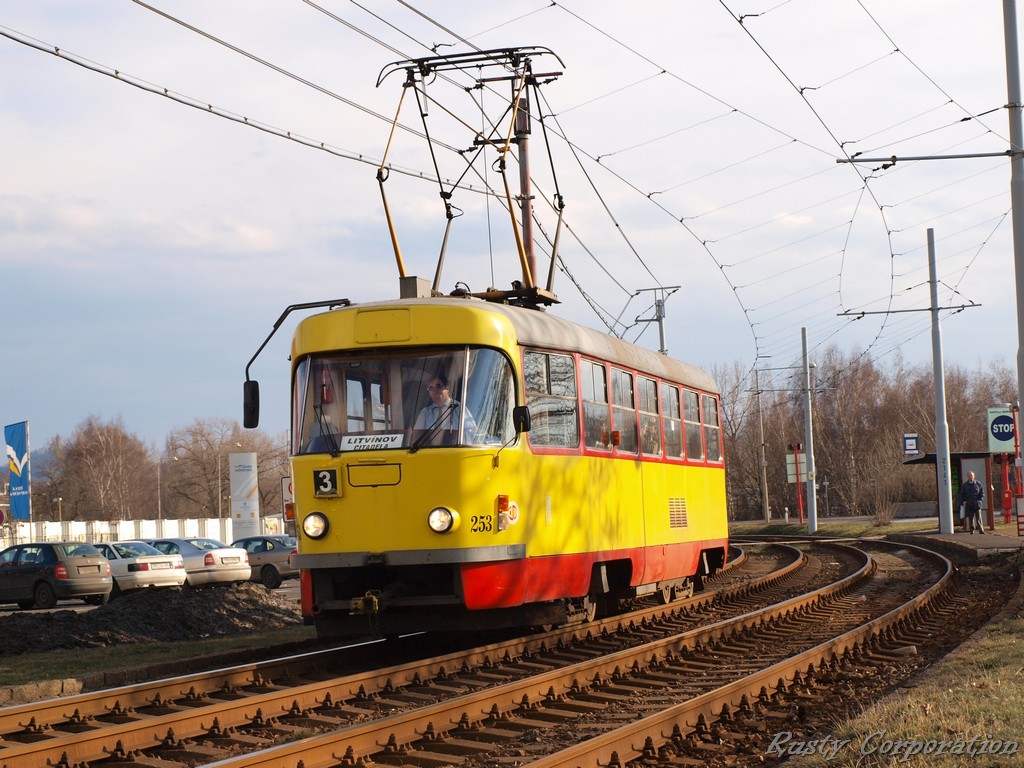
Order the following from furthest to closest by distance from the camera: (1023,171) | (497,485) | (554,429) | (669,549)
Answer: (1023,171) → (669,549) → (554,429) → (497,485)

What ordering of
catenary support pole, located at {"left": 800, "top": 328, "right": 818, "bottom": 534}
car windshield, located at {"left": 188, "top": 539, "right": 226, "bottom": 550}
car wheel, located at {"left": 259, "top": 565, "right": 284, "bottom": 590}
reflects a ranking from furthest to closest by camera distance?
catenary support pole, located at {"left": 800, "top": 328, "right": 818, "bottom": 534} → car wheel, located at {"left": 259, "top": 565, "right": 284, "bottom": 590} → car windshield, located at {"left": 188, "top": 539, "right": 226, "bottom": 550}

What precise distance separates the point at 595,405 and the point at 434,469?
2.93 metres

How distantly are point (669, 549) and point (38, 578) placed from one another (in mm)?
14760

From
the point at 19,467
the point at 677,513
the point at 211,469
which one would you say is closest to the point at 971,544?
the point at 677,513

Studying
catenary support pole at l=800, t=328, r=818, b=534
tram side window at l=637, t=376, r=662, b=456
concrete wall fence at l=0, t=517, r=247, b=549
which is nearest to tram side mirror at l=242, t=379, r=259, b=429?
tram side window at l=637, t=376, r=662, b=456

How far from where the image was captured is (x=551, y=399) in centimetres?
1232

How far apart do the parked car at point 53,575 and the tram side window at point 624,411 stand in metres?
14.5

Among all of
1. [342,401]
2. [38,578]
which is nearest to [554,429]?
[342,401]

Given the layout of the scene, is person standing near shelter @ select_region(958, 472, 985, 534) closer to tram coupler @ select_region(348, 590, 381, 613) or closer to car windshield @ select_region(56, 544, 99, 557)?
car windshield @ select_region(56, 544, 99, 557)

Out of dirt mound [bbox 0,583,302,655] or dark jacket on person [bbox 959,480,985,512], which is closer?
dirt mound [bbox 0,583,302,655]

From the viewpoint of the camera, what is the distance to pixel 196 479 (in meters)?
116

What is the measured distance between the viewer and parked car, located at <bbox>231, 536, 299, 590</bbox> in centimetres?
3200

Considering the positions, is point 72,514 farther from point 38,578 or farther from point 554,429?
point 554,429

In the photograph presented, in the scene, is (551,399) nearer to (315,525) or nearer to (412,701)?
(315,525)
